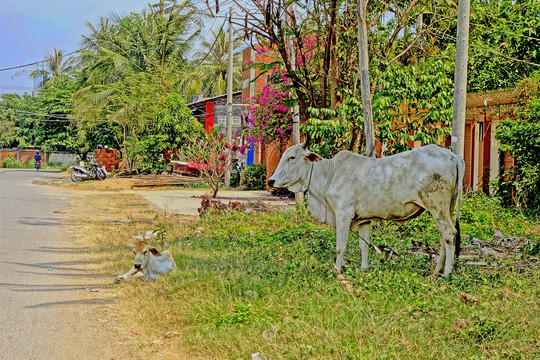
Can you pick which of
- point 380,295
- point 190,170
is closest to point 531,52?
point 380,295

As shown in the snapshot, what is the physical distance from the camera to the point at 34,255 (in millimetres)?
8961

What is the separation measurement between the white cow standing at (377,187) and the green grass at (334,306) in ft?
1.61

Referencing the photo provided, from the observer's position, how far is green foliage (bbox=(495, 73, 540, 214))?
38.7 ft

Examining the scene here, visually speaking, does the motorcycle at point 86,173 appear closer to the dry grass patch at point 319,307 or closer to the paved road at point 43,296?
the paved road at point 43,296

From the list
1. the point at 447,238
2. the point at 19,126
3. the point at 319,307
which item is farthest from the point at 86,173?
the point at 19,126

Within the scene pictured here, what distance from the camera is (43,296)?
21.3ft

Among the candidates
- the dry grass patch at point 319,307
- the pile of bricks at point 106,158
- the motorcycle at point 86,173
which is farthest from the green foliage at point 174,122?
the dry grass patch at point 319,307

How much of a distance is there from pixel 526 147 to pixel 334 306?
8437mm

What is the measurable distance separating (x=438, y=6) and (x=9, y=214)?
35.8 ft

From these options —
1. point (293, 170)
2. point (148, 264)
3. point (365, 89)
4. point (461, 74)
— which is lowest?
point (148, 264)

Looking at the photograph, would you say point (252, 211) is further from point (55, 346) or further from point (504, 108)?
point (55, 346)

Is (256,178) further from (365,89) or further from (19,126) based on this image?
(19,126)

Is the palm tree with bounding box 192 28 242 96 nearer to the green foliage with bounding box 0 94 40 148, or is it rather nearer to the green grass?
the green foliage with bounding box 0 94 40 148

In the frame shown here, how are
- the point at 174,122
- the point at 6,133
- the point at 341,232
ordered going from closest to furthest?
the point at 341,232 → the point at 174,122 → the point at 6,133
